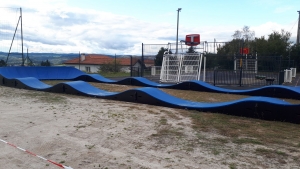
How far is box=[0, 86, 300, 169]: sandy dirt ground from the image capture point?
366 centimetres

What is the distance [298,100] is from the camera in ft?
31.8

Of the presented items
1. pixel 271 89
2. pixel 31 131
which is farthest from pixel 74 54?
pixel 31 131

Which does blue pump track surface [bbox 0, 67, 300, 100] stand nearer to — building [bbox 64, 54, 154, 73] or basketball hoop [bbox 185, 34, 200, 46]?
basketball hoop [bbox 185, 34, 200, 46]

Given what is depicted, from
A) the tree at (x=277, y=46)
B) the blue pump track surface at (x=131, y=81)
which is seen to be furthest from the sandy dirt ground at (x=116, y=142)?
the tree at (x=277, y=46)

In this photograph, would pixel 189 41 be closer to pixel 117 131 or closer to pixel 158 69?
pixel 158 69

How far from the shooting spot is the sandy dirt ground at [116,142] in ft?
12.0

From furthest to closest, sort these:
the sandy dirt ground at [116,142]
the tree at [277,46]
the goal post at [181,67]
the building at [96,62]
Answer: the tree at [277,46] < the building at [96,62] < the goal post at [181,67] < the sandy dirt ground at [116,142]

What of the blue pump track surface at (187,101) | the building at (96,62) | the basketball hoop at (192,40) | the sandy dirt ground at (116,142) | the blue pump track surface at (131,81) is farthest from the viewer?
the building at (96,62)

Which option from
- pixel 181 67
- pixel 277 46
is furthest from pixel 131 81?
pixel 277 46

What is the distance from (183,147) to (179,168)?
2.73ft

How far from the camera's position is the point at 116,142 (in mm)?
4555

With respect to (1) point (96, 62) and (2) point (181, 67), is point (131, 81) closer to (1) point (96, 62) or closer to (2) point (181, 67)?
(2) point (181, 67)

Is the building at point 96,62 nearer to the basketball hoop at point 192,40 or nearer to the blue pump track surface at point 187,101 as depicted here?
the basketball hoop at point 192,40

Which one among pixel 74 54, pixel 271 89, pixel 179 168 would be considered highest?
pixel 74 54
